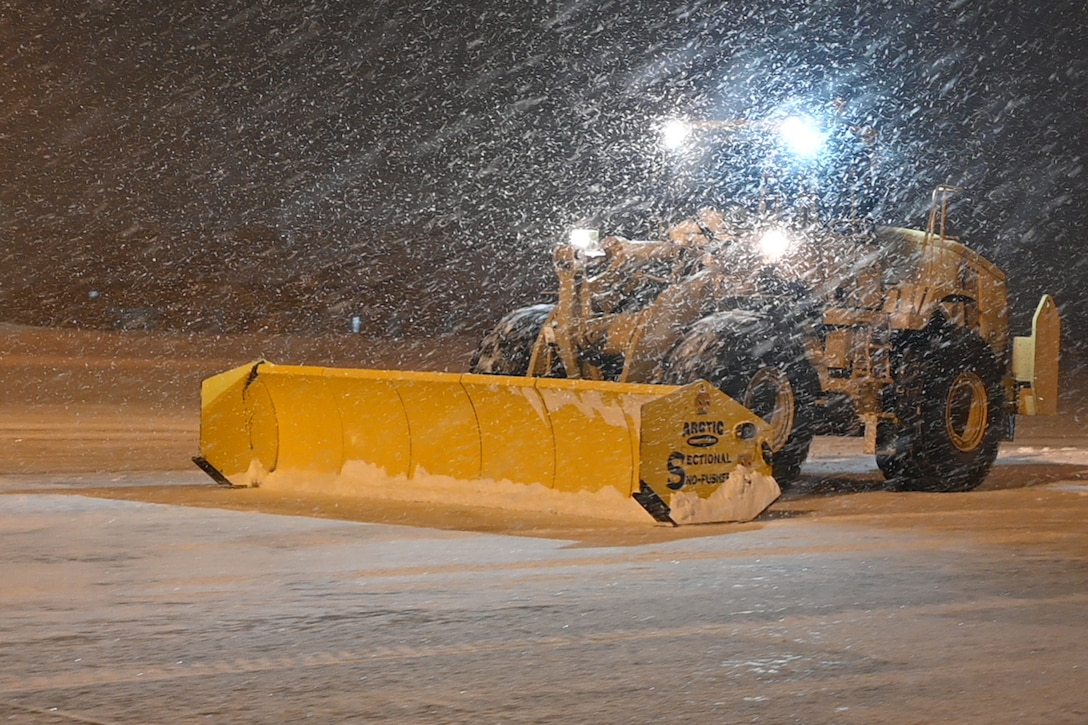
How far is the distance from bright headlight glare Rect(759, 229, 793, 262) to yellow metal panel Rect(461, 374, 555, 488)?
9.23 feet

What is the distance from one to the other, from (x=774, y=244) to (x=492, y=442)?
314 cm

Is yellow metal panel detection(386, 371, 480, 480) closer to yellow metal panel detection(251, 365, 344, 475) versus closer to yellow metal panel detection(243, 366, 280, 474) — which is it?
yellow metal panel detection(251, 365, 344, 475)

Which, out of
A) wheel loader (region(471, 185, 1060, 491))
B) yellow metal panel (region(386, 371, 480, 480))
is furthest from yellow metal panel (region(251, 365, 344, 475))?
wheel loader (region(471, 185, 1060, 491))

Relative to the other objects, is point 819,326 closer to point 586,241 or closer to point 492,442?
point 586,241

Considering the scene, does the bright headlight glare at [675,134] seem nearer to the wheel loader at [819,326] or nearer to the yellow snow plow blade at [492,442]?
the wheel loader at [819,326]

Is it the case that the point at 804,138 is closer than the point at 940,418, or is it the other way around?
the point at 940,418

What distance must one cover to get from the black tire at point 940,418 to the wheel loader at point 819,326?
0.04ft

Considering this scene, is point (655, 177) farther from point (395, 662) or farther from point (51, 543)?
point (395, 662)

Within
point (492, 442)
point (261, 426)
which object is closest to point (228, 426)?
point (261, 426)

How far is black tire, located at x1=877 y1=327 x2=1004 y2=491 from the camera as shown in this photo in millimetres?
12172

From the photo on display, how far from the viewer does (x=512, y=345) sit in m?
13.5

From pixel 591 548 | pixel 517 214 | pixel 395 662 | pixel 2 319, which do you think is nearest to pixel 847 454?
pixel 591 548

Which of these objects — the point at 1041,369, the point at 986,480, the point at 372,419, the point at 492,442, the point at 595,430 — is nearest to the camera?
the point at 595,430

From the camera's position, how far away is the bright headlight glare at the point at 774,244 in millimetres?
12375
